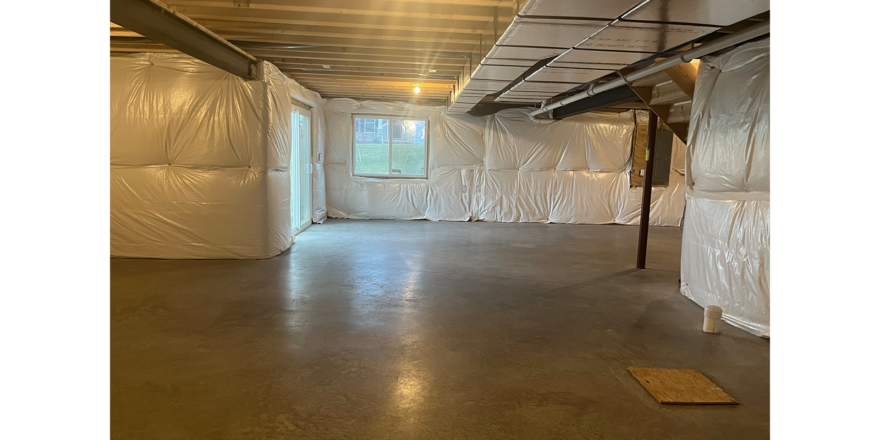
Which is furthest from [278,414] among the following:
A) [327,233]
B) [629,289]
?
[327,233]

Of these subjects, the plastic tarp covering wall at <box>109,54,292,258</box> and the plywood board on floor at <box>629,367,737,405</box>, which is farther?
the plastic tarp covering wall at <box>109,54,292,258</box>

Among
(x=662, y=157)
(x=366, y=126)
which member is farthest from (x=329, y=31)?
(x=662, y=157)

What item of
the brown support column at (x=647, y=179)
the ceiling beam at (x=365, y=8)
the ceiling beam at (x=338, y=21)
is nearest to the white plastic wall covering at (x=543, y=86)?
the brown support column at (x=647, y=179)

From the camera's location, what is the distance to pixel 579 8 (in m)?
2.34

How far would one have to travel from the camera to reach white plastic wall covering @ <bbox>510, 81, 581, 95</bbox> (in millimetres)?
4691

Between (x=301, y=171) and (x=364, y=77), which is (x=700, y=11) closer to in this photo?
(x=364, y=77)

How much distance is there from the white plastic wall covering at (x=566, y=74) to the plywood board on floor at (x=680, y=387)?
7.40ft

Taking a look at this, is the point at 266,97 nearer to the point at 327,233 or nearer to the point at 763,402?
the point at 327,233

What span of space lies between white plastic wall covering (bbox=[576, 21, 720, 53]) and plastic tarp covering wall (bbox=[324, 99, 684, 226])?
18.9 ft

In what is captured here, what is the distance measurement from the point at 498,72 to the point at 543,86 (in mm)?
1016

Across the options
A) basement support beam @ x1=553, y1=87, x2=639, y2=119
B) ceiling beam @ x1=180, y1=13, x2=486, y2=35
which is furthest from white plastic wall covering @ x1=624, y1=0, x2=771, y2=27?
basement support beam @ x1=553, y1=87, x2=639, y2=119

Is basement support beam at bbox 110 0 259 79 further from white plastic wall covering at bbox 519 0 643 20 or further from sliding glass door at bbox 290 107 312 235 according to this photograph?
white plastic wall covering at bbox 519 0 643 20
